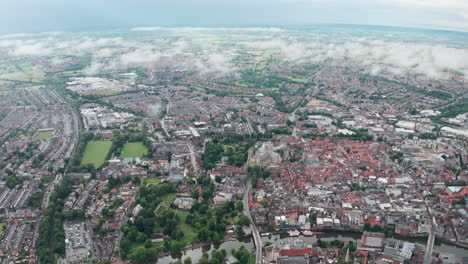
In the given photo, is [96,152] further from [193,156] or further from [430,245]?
[430,245]

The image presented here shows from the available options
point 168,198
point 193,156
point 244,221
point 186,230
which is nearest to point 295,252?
point 244,221

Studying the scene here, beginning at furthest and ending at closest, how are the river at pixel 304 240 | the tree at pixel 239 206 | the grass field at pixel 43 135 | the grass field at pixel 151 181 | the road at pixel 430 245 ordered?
the grass field at pixel 43 135, the grass field at pixel 151 181, the tree at pixel 239 206, the river at pixel 304 240, the road at pixel 430 245

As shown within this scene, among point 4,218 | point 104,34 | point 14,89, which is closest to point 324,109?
point 4,218

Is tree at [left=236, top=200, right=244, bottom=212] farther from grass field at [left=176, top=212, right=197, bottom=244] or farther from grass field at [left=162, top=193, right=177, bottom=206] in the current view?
grass field at [left=162, top=193, right=177, bottom=206]

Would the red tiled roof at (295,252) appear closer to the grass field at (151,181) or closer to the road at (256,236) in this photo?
the road at (256,236)

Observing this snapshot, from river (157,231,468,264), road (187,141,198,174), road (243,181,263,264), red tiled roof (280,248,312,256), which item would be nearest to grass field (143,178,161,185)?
road (187,141,198,174)

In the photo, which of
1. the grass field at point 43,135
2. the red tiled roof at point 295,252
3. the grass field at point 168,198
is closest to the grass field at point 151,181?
the grass field at point 168,198
